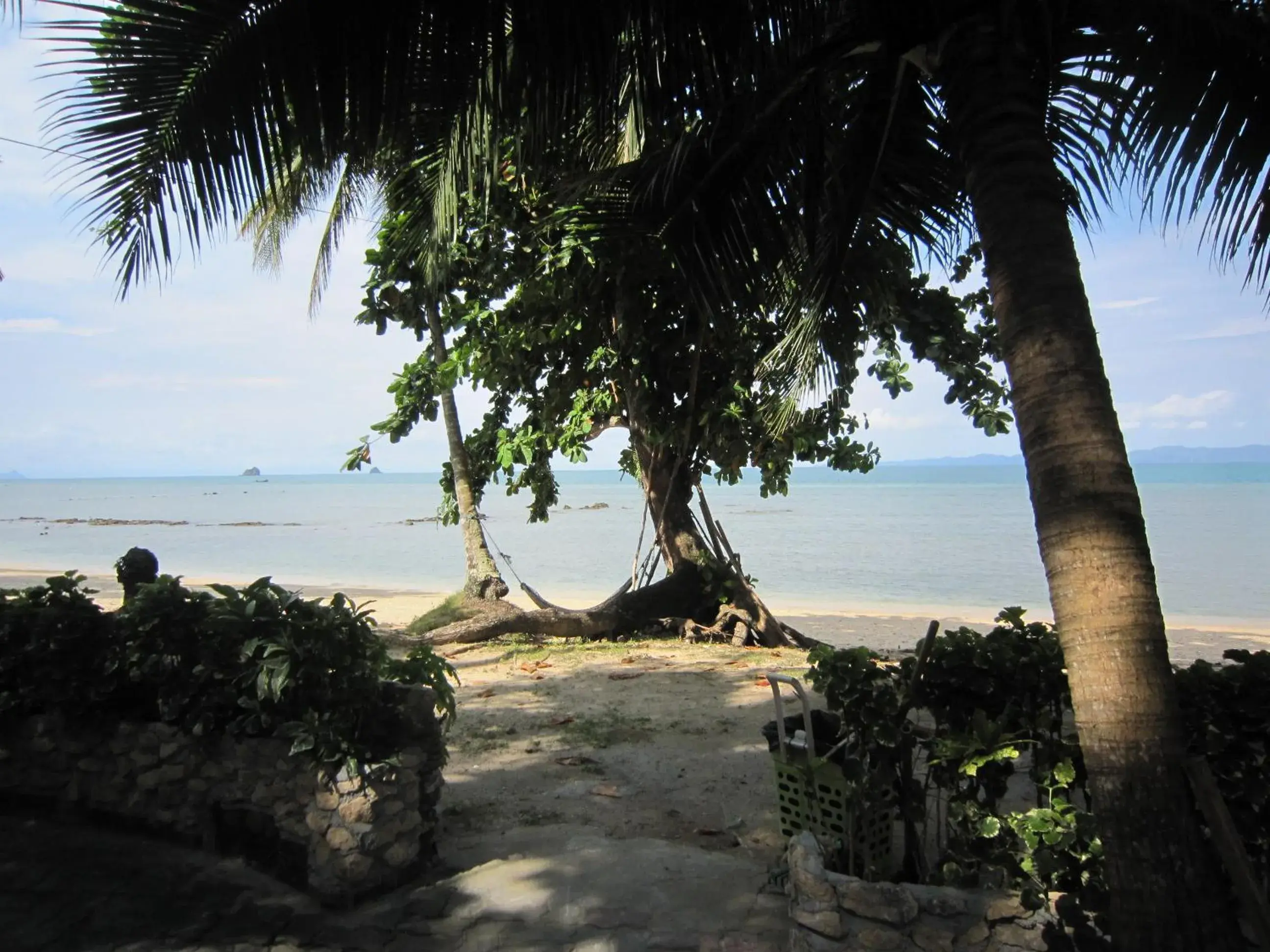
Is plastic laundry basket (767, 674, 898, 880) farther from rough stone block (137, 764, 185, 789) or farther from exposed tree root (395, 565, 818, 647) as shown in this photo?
exposed tree root (395, 565, 818, 647)

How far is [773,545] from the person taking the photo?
25.9 m

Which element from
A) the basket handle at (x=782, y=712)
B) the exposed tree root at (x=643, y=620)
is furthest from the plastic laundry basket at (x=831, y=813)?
the exposed tree root at (x=643, y=620)

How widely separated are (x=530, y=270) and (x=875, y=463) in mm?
4645

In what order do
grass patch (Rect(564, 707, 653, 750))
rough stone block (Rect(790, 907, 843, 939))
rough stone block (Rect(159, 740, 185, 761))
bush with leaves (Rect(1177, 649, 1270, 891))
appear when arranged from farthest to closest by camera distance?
grass patch (Rect(564, 707, 653, 750)) → rough stone block (Rect(159, 740, 185, 761)) → rough stone block (Rect(790, 907, 843, 939)) → bush with leaves (Rect(1177, 649, 1270, 891))

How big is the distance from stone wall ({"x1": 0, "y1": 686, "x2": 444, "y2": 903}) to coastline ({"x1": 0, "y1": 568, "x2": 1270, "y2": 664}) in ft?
18.8

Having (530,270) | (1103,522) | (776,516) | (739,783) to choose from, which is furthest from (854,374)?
(776,516)

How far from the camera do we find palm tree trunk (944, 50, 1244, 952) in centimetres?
223

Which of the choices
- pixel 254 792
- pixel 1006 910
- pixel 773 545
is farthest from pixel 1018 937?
pixel 773 545

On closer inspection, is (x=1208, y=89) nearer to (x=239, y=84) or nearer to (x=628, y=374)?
(x=239, y=84)

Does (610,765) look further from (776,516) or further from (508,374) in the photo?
(776,516)

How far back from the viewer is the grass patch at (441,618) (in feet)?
31.8

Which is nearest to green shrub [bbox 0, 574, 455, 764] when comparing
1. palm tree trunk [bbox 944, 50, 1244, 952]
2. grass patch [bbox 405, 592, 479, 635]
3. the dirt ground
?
the dirt ground

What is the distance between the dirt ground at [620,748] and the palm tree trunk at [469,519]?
2.30 meters

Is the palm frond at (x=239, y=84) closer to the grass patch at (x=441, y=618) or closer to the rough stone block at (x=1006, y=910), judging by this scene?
the rough stone block at (x=1006, y=910)
